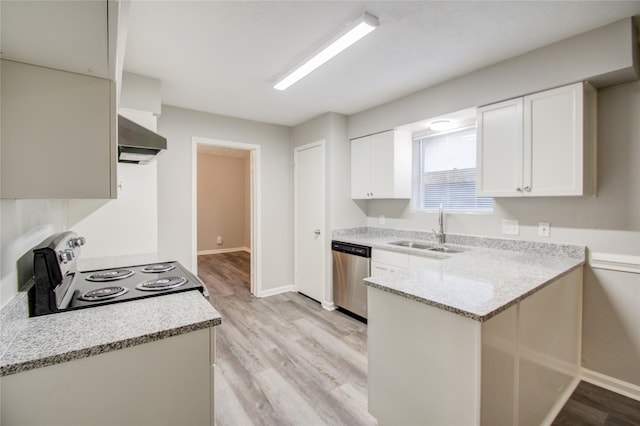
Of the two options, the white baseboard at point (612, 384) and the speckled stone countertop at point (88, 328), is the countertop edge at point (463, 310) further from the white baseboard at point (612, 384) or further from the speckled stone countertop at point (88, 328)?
the white baseboard at point (612, 384)

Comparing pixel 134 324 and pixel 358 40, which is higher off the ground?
pixel 358 40

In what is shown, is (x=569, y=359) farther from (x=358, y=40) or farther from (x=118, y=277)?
(x=118, y=277)

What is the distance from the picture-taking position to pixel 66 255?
136cm

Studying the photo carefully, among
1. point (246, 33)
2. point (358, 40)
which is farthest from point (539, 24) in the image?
point (246, 33)

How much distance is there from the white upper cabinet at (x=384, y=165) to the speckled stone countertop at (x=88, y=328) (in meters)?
2.61

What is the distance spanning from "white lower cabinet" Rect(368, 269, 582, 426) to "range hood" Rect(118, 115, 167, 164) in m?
1.55

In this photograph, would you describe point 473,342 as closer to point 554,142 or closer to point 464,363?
point 464,363

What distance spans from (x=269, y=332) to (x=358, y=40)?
9.10 ft

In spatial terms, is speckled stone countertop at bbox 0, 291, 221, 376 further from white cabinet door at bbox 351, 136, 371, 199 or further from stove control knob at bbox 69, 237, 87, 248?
white cabinet door at bbox 351, 136, 371, 199

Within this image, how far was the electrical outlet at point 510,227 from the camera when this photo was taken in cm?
258

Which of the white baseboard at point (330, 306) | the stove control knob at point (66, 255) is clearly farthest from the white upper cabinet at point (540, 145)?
the stove control knob at point (66, 255)

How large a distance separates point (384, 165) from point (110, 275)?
2.82 meters

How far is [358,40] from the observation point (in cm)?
207

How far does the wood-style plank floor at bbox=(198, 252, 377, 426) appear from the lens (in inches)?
74.7
